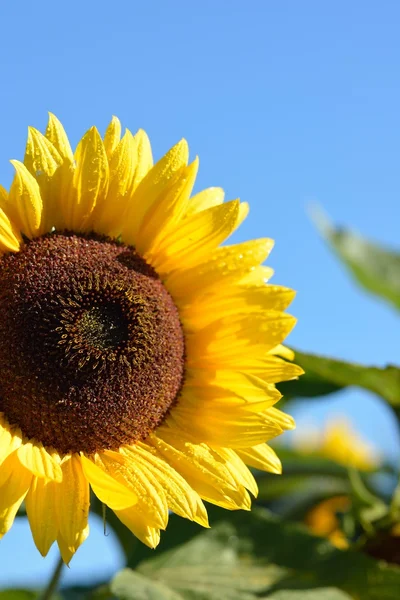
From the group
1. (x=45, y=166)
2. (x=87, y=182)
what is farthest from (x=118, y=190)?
(x=45, y=166)

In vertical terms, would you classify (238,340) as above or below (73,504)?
above

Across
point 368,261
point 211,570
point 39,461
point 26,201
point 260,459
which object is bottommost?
point 211,570

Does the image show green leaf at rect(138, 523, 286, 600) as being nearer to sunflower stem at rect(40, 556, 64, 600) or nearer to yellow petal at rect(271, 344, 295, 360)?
sunflower stem at rect(40, 556, 64, 600)

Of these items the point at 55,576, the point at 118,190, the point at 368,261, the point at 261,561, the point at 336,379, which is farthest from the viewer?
the point at 368,261

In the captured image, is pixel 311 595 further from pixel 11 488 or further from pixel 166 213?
pixel 166 213

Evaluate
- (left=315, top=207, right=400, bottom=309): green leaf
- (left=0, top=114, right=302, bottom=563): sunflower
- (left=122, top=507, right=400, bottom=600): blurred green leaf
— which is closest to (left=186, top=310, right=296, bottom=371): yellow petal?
(left=0, top=114, right=302, bottom=563): sunflower
